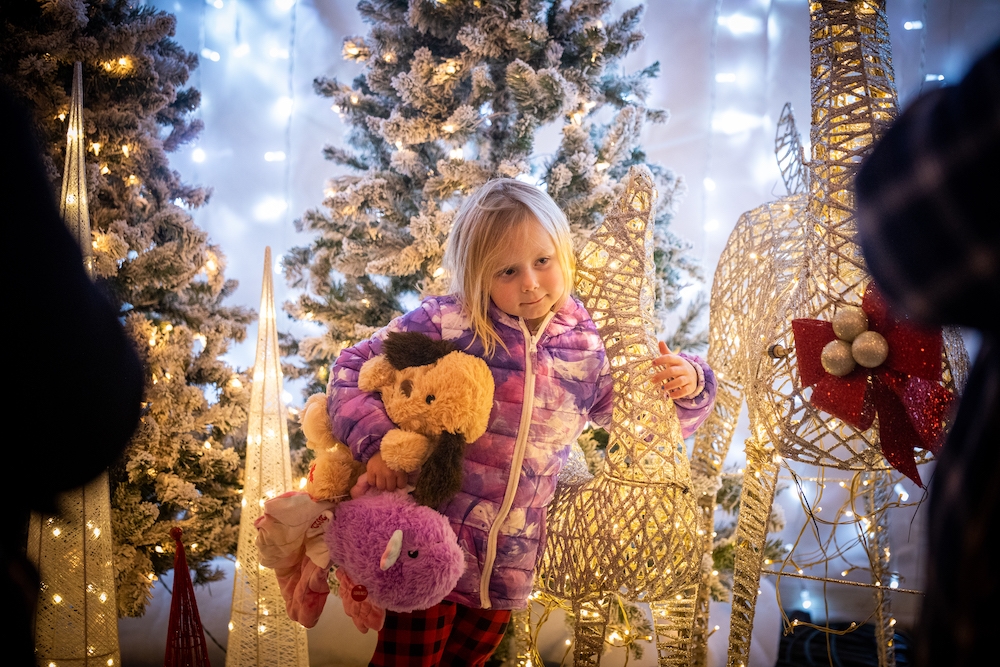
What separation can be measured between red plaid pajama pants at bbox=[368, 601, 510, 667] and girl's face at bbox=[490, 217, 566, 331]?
61 centimetres

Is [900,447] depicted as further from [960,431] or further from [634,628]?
[634,628]

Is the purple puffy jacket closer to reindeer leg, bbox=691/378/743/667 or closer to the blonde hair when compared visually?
the blonde hair

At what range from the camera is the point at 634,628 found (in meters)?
1.94

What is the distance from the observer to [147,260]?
7.06 feet

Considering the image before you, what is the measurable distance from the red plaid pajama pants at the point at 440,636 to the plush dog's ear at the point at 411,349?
49cm

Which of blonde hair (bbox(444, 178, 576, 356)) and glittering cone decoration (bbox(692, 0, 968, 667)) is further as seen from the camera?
blonde hair (bbox(444, 178, 576, 356))

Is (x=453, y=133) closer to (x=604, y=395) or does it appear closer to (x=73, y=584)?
(x=604, y=395)

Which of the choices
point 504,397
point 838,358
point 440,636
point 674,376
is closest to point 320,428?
point 504,397

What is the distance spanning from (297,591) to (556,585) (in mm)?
487

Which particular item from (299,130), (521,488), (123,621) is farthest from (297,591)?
(299,130)

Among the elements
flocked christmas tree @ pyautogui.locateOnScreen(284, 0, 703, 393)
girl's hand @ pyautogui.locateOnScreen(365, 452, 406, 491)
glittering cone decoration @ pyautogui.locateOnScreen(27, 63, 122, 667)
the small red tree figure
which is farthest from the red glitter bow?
glittering cone decoration @ pyautogui.locateOnScreen(27, 63, 122, 667)

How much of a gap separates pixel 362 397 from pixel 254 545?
66 cm

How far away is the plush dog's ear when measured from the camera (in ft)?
4.10

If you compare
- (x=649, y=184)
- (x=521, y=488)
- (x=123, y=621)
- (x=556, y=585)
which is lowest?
(x=123, y=621)
